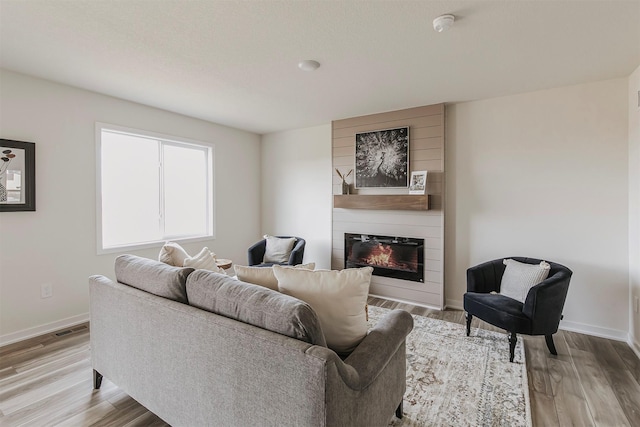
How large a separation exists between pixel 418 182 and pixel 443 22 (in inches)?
77.7

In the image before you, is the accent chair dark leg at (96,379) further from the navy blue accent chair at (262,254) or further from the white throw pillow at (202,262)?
the navy blue accent chair at (262,254)

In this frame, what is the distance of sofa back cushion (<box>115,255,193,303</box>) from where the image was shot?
5.45 feet

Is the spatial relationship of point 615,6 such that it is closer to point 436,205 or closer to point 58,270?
point 436,205

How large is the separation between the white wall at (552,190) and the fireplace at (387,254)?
370 mm

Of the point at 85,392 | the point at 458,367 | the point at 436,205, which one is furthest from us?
the point at 436,205

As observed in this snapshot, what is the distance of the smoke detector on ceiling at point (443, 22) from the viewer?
1.89m

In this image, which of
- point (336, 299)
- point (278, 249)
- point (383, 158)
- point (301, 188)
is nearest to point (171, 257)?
point (336, 299)

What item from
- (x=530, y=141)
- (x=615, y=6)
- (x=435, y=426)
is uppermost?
(x=615, y=6)

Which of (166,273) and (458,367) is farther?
(458,367)

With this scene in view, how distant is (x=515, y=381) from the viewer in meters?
2.19

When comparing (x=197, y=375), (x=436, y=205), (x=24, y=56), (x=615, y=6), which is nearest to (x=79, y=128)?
(x=24, y=56)

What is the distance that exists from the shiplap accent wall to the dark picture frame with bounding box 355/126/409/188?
0.24 ft

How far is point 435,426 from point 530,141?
2.91 meters

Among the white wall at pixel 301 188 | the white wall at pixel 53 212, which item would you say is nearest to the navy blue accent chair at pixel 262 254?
the white wall at pixel 301 188
